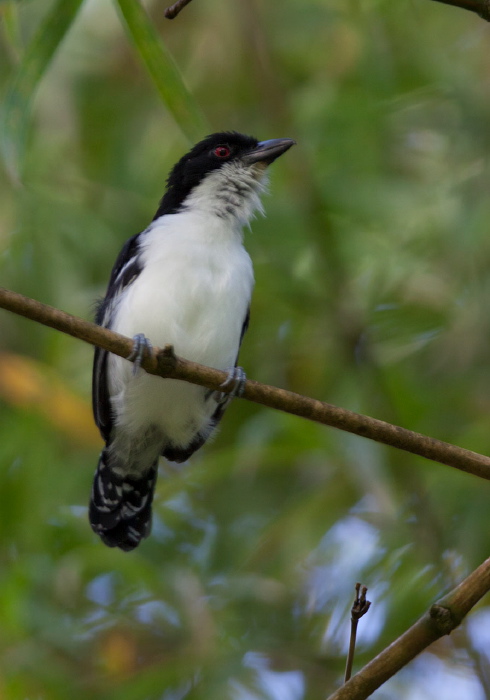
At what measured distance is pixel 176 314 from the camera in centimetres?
383

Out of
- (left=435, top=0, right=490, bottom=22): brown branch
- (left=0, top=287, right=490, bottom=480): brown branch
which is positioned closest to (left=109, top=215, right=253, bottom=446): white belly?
(left=0, top=287, right=490, bottom=480): brown branch

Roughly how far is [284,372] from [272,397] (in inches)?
127

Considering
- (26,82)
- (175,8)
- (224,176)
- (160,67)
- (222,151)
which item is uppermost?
(222,151)

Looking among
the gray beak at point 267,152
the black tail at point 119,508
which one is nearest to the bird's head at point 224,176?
the gray beak at point 267,152

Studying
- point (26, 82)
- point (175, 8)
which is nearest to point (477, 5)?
point (175, 8)

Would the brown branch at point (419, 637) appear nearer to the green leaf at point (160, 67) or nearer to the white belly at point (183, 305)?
the green leaf at point (160, 67)

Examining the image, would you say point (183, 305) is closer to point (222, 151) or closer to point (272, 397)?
point (222, 151)

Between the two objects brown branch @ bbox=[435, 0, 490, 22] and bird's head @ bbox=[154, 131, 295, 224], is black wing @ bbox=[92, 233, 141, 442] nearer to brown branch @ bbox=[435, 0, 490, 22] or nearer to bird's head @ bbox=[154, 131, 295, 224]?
bird's head @ bbox=[154, 131, 295, 224]

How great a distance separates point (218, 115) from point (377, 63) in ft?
4.77

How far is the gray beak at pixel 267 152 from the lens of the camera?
173 inches

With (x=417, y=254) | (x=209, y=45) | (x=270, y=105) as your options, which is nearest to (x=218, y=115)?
(x=209, y=45)

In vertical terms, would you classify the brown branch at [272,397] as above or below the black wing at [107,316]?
below

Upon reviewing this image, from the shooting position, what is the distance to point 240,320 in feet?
13.3

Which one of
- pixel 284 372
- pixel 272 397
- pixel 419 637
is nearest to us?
pixel 419 637
